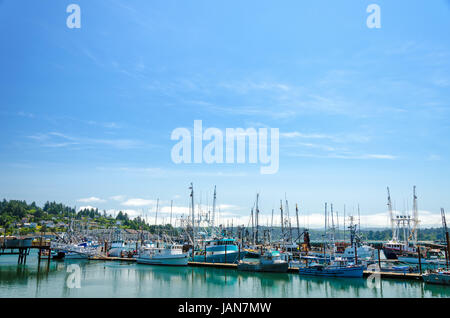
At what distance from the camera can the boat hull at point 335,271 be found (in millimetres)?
43156

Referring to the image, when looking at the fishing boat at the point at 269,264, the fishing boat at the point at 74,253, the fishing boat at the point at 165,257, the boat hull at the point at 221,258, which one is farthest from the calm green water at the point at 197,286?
the fishing boat at the point at 74,253

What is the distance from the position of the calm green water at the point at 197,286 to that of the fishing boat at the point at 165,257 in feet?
25.6

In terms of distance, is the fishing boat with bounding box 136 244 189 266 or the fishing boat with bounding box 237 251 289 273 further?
the fishing boat with bounding box 136 244 189 266

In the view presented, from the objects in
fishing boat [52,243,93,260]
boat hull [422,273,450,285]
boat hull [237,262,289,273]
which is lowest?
fishing boat [52,243,93,260]

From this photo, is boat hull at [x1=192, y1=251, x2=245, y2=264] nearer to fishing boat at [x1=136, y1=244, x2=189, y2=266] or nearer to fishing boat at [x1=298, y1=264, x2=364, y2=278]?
fishing boat at [x1=136, y1=244, x2=189, y2=266]

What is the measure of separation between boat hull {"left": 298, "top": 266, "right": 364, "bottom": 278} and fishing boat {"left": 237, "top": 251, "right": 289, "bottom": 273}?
2734 millimetres

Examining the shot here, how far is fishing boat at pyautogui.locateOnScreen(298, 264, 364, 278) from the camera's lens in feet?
142

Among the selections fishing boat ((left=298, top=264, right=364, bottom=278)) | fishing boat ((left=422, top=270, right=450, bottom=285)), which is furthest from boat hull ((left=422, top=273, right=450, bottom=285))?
fishing boat ((left=298, top=264, right=364, bottom=278))

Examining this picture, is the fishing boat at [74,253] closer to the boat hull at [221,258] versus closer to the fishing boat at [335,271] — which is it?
the boat hull at [221,258]

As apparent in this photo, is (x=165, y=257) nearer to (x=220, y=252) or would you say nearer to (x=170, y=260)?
(x=170, y=260)

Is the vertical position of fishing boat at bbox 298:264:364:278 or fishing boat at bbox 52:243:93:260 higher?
fishing boat at bbox 298:264:364:278
